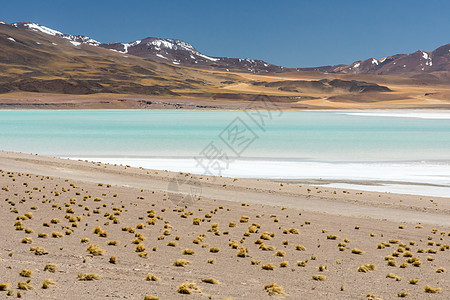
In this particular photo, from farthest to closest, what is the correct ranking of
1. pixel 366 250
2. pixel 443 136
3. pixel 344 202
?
pixel 443 136 < pixel 344 202 < pixel 366 250

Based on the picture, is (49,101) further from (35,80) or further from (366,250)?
(366,250)

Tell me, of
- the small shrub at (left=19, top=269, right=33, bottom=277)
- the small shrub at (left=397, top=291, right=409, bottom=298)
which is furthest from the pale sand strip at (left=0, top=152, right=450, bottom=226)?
the small shrub at (left=19, top=269, right=33, bottom=277)

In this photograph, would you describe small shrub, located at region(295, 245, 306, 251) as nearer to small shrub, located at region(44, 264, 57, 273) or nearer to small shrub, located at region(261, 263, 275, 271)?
small shrub, located at region(261, 263, 275, 271)

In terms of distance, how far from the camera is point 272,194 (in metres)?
18.6

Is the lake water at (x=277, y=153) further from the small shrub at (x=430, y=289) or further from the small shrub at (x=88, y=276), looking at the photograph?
the small shrub at (x=88, y=276)

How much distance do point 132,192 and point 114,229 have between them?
557 centimetres

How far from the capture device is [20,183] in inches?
697

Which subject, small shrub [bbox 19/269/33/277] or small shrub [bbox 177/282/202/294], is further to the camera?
small shrub [bbox 19/269/33/277]

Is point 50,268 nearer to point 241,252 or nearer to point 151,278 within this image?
point 151,278

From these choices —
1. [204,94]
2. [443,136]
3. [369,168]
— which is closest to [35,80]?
[204,94]

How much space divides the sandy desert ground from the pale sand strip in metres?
0.07

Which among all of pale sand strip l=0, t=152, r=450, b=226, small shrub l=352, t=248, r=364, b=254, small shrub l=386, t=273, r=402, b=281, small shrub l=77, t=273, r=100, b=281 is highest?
pale sand strip l=0, t=152, r=450, b=226

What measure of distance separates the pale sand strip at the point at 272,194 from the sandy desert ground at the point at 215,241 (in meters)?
0.07

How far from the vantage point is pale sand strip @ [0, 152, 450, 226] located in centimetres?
1588
